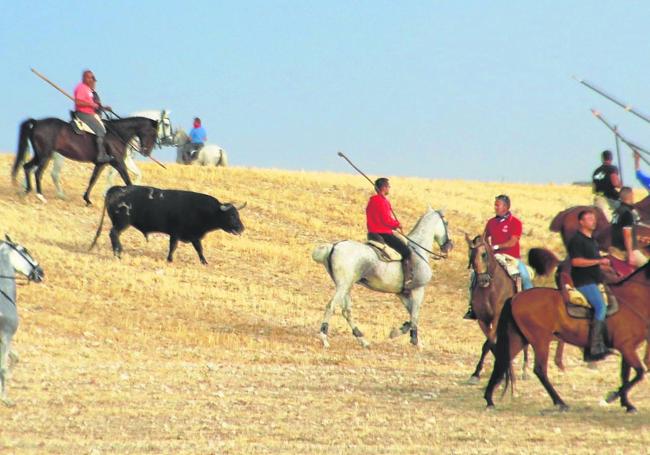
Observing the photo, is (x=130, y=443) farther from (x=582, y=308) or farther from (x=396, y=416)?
(x=582, y=308)

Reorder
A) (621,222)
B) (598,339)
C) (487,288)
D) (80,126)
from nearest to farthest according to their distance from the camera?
(598,339) → (487,288) → (621,222) → (80,126)

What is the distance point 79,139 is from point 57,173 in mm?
3126

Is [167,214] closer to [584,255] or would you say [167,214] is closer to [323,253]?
[323,253]

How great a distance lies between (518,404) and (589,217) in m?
2.79

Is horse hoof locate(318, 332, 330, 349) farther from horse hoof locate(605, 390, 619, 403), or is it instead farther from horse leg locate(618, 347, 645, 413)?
horse leg locate(618, 347, 645, 413)

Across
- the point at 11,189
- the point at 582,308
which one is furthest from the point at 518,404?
the point at 11,189

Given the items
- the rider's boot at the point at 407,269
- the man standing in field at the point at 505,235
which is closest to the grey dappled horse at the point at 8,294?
the man standing in field at the point at 505,235

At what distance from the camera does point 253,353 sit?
2388 cm

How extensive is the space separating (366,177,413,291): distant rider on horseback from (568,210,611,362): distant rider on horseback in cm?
774

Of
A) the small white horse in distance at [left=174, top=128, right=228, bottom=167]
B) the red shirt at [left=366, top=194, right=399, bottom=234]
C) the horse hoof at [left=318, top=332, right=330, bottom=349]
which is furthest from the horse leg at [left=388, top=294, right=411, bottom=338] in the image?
the small white horse in distance at [left=174, top=128, right=228, bottom=167]

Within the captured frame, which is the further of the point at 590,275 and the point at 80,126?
the point at 80,126

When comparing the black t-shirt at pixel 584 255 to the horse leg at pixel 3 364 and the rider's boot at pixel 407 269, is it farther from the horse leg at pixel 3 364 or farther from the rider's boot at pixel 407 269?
the rider's boot at pixel 407 269

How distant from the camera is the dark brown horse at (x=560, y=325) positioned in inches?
628

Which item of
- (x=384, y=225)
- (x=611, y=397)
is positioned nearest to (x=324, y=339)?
(x=384, y=225)
